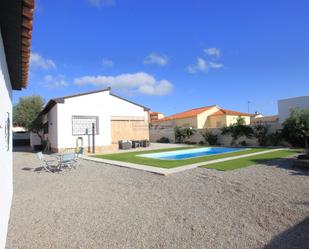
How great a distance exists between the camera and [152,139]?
115 ft

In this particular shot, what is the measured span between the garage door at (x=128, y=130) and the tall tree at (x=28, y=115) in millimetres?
8369

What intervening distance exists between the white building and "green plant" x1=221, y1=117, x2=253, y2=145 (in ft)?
15.6

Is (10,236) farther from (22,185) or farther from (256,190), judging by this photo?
(256,190)

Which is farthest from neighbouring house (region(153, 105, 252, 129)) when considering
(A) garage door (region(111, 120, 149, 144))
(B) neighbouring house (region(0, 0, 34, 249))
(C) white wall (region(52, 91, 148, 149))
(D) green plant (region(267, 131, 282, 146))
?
(B) neighbouring house (region(0, 0, 34, 249))

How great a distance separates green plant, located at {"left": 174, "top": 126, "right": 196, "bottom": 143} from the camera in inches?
1140

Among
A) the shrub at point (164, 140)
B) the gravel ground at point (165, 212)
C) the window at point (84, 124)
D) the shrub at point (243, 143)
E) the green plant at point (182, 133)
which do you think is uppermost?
the window at point (84, 124)

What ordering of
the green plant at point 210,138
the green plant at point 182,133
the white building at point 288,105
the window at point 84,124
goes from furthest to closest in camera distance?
the green plant at point 182,133, the green plant at point 210,138, the white building at point 288,105, the window at point 84,124

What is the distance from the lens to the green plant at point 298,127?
18.5 metres

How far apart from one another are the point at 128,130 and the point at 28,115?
10.8 m

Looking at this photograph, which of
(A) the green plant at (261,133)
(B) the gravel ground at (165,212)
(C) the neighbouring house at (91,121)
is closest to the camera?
(B) the gravel ground at (165,212)

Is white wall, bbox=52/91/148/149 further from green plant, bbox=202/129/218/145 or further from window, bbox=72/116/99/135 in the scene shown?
green plant, bbox=202/129/218/145

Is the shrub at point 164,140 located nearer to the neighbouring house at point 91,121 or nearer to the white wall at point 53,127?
the neighbouring house at point 91,121

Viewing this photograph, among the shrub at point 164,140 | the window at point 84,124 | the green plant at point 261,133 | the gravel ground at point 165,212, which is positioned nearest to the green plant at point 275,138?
the green plant at point 261,133

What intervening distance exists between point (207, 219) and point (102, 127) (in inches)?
693
